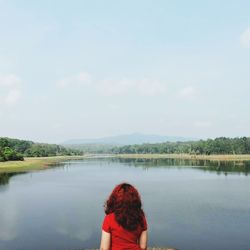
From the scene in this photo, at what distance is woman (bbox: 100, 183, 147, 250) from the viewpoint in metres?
6.05

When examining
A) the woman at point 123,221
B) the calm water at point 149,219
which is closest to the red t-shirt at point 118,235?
the woman at point 123,221

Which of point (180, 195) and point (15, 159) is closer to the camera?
point (180, 195)

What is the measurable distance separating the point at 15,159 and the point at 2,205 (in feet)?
300

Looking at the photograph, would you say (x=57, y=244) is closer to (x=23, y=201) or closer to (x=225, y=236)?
(x=225, y=236)

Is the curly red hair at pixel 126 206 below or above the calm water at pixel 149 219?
above

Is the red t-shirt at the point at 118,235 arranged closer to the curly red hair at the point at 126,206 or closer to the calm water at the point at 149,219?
the curly red hair at the point at 126,206

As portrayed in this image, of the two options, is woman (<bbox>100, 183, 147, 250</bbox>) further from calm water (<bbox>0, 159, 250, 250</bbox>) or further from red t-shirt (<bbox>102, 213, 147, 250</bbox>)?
calm water (<bbox>0, 159, 250, 250</bbox>)

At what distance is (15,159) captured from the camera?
440ft

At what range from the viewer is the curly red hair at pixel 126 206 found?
6070 millimetres

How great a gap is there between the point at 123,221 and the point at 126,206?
252 millimetres

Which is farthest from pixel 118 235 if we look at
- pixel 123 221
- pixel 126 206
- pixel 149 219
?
Result: pixel 149 219

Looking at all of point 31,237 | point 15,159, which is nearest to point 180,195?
point 31,237

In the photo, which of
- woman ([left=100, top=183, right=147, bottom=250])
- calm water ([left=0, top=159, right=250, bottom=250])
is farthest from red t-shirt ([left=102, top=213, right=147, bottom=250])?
calm water ([left=0, top=159, right=250, bottom=250])

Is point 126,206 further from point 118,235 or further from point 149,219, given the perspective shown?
point 149,219
